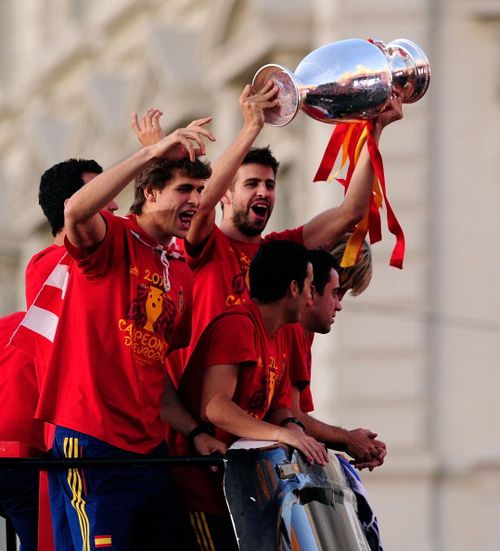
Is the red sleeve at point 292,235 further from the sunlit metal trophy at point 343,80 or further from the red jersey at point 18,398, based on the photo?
the red jersey at point 18,398

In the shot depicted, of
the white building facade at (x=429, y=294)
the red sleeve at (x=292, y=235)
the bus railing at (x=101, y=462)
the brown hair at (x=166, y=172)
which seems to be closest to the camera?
the bus railing at (x=101, y=462)

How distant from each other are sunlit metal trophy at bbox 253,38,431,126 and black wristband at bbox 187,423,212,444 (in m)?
0.92

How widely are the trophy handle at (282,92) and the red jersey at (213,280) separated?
2.15ft

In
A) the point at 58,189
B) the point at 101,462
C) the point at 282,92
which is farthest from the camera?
the point at 58,189

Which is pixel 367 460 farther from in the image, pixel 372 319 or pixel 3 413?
pixel 372 319

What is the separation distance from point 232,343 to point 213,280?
547 millimetres

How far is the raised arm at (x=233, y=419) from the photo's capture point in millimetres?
6004

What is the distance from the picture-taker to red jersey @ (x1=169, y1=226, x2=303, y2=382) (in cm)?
680

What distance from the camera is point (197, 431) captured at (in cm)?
637

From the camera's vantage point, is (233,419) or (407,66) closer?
(233,419)

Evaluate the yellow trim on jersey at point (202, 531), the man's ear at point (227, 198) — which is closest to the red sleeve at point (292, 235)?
the man's ear at point (227, 198)

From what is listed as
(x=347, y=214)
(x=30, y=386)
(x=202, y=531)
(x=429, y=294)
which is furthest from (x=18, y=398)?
(x=429, y=294)

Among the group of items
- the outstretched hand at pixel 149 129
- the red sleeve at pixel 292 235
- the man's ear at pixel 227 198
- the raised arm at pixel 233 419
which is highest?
the man's ear at pixel 227 198

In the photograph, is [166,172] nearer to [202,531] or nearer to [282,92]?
[282,92]
